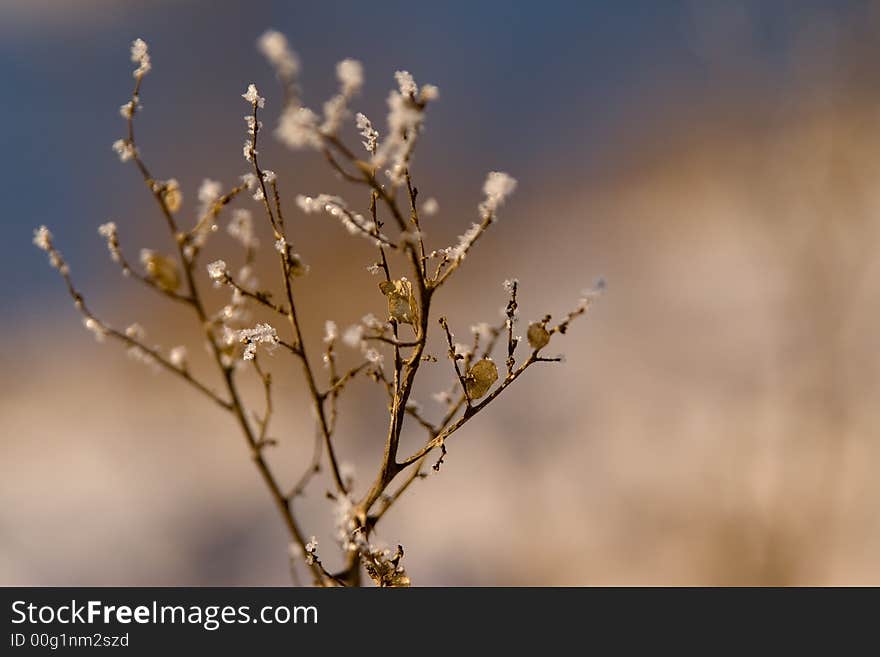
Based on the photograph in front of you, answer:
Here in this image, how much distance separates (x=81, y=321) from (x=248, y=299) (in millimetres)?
1029

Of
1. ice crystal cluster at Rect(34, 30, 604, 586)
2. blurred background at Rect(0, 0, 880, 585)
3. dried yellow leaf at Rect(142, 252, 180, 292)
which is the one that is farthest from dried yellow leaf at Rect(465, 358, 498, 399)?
blurred background at Rect(0, 0, 880, 585)

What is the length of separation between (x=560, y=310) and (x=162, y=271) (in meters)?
0.96

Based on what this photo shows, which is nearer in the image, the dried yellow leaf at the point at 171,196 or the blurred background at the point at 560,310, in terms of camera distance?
the dried yellow leaf at the point at 171,196

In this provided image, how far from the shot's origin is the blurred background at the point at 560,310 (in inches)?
41.9

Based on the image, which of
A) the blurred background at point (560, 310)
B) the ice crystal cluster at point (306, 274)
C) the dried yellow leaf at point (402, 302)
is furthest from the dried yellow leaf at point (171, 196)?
the blurred background at point (560, 310)

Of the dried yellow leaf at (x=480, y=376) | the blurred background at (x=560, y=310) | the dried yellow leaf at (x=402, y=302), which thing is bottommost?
the dried yellow leaf at (x=480, y=376)

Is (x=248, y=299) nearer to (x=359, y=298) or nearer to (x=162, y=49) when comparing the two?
(x=359, y=298)

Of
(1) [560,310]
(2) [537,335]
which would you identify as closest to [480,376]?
(2) [537,335]

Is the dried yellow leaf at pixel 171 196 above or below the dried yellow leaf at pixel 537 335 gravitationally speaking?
above

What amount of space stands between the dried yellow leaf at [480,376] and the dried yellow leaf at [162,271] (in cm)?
16

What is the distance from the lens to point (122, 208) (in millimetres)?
1169

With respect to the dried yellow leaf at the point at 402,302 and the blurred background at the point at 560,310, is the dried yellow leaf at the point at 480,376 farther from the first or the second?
the blurred background at the point at 560,310

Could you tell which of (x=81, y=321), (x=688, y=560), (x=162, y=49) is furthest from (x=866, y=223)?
(x=81, y=321)
